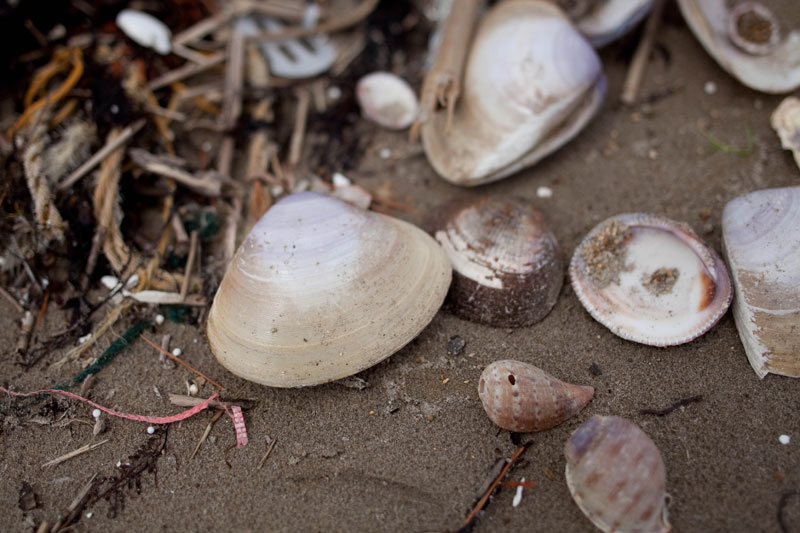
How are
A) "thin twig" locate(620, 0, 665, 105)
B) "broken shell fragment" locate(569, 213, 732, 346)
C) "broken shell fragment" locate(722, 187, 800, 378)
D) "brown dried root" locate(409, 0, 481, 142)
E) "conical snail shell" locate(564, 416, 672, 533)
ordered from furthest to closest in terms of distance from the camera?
"thin twig" locate(620, 0, 665, 105)
"brown dried root" locate(409, 0, 481, 142)
"broken shell fragment" locate(569, 213, 732, 346)
"broken shell fragment" locate(722, 187, 800, 378)
"conical snail shell" locate(564, 416, 672, 533)

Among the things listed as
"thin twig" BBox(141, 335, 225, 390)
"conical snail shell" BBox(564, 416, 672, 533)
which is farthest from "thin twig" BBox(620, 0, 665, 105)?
"thin twig" BBox(141, 335, 225, 390)

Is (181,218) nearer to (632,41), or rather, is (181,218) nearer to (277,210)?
(277,210)

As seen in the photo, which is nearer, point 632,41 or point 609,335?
point 609,335

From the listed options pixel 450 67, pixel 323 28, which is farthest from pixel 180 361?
pixel 323 28

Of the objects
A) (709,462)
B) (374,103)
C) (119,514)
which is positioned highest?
(374,103)

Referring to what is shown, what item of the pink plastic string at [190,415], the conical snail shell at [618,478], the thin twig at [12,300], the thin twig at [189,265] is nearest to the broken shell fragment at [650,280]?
the conical snail shell at [618,478]

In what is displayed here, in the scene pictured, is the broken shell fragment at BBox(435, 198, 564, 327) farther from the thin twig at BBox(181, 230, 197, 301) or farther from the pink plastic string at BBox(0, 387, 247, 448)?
the thin twig at BBox(181, 230, 197, 301)

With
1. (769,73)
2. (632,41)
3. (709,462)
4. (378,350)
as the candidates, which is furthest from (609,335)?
(632,41)

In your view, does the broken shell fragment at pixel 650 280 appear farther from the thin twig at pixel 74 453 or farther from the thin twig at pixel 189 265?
the thin twig at pixel 74 453
